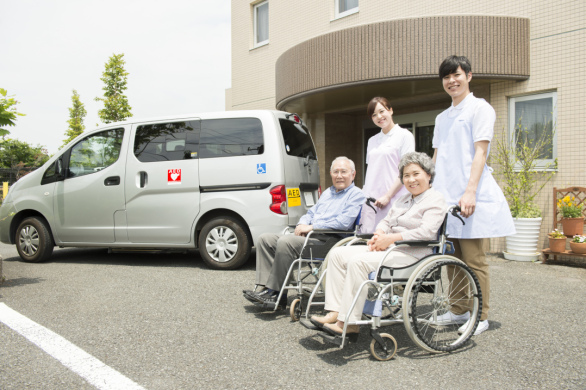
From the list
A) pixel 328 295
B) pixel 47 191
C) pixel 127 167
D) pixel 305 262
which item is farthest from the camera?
pixel 47 191

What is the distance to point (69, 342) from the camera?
11.5 ft

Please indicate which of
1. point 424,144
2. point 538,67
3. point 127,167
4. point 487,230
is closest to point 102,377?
point 487,230

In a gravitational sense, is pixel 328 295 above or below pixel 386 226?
below

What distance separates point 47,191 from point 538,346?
676cm

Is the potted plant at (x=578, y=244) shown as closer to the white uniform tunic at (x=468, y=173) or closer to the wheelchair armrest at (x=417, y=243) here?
the white uniform tunic at (x=468, y=173)

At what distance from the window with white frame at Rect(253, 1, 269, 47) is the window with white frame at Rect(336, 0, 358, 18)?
2580 millimetres

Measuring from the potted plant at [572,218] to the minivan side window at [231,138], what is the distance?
4.46m

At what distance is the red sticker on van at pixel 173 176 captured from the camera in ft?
21.3

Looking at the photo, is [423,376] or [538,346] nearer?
[423,376]

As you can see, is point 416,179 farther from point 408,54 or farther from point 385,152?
point 408,54

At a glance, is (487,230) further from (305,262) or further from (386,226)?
(305,262)

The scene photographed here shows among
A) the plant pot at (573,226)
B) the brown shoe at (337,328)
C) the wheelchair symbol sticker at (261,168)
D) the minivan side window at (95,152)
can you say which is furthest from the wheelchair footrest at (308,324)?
the plant pot at (573,226)

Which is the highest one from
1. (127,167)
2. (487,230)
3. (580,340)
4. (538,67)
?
(538,67)

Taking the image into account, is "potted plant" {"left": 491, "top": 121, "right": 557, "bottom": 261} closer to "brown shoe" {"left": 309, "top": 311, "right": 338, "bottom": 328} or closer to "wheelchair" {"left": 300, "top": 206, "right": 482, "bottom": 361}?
"wheelchair" {"left": 300, "top": 206, "right": 482, "bottom": 361}
